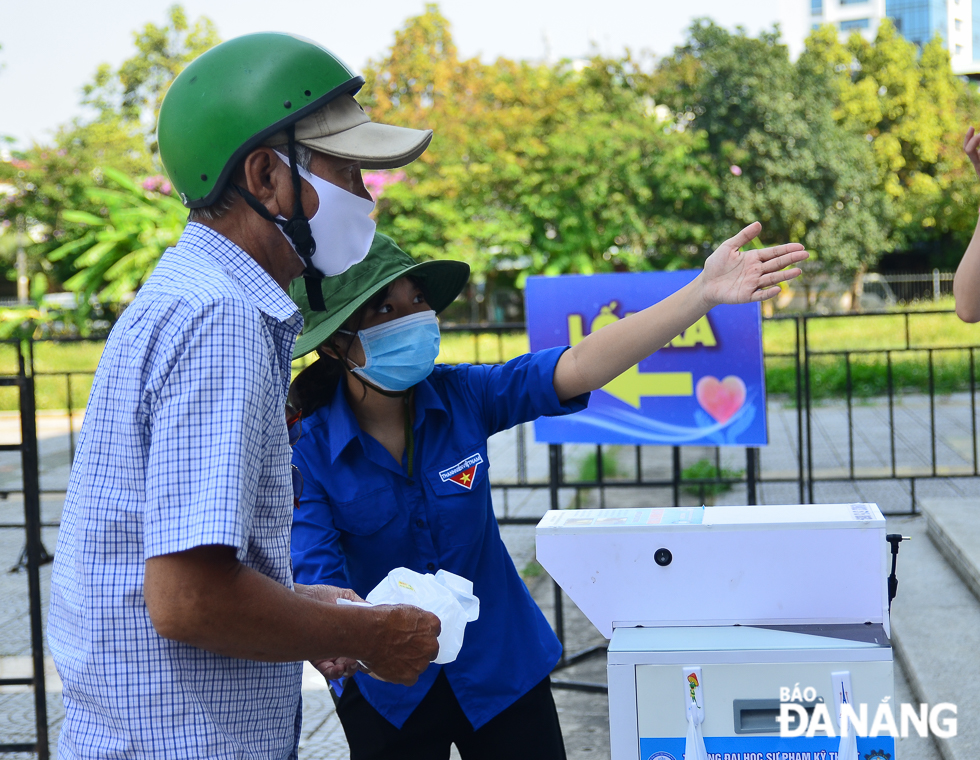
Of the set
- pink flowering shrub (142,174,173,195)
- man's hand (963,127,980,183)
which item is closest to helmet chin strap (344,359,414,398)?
man's hand (963,127,980,183)

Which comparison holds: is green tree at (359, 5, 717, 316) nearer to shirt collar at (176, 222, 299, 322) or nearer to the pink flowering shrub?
the pink flowering shrub

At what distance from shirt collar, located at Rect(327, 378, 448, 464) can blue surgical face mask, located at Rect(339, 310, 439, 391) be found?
4 centimetres

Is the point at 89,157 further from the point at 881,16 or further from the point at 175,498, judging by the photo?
the point at 881,16

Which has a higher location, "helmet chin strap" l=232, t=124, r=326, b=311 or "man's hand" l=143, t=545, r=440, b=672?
"helmet chin strap" l=232, t=124, r=326, b=311

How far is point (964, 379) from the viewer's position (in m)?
12.5

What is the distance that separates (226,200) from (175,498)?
50cm

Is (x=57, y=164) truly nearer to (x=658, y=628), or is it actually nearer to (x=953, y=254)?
(x=658, y=628)

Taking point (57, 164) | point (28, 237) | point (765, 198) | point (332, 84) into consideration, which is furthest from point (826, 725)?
point (28, 237)

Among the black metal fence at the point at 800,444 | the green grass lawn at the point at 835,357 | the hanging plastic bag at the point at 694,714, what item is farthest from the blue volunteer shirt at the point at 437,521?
the green grass lawn at the point at 835,357

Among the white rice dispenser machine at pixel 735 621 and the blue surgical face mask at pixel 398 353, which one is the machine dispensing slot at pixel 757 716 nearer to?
the white rice dispenser machine at pixel 735 621

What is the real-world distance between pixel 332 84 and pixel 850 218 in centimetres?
3019

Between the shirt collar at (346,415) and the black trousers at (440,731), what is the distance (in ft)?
1.80

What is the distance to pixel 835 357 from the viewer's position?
932cm

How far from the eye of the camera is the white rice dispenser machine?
1455 millimetres
